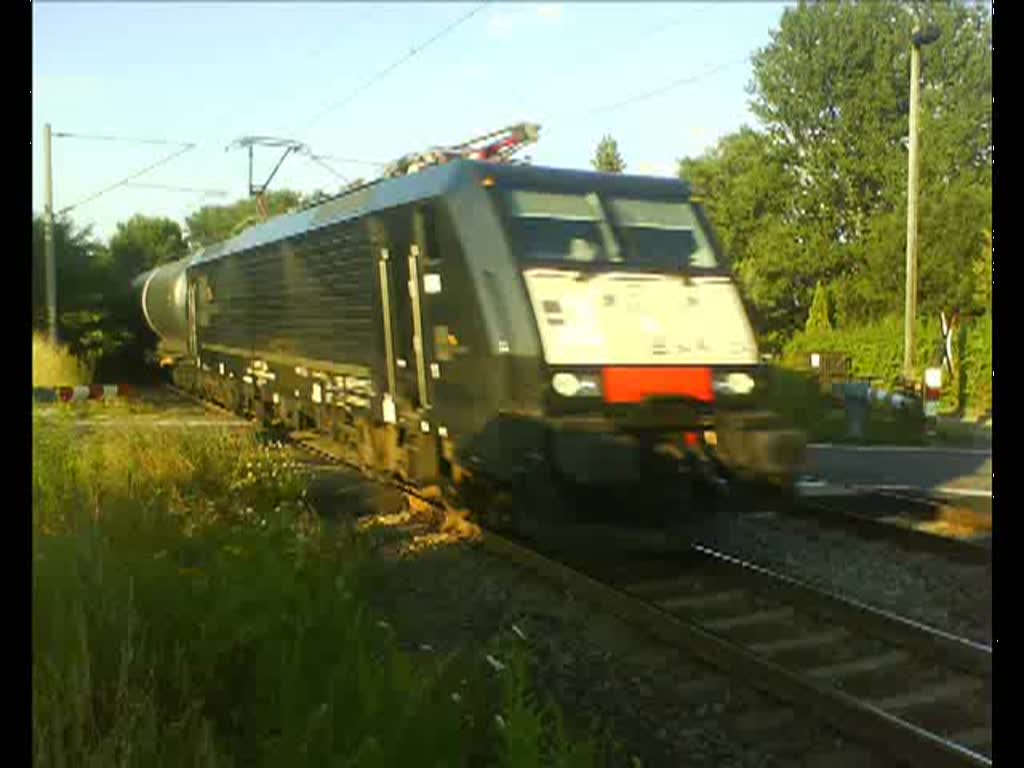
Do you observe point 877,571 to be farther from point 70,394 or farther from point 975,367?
point 70,394

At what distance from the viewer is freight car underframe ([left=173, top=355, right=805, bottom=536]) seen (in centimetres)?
641

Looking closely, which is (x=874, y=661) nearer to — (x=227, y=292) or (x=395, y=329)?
(x=395, y=329)

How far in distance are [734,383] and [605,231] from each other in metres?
1.53

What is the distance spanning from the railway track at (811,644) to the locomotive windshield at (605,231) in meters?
2.23

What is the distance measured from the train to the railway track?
73 centimetres

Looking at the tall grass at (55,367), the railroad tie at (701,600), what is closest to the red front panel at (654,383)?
the railroad tie at (701,600)

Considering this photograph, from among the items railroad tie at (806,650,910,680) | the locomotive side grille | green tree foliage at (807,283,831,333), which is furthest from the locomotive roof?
green tree foliage at (807,283,831,333)

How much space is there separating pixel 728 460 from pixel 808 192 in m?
28.9

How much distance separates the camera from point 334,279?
1007 cm

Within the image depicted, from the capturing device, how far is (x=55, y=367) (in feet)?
68.4

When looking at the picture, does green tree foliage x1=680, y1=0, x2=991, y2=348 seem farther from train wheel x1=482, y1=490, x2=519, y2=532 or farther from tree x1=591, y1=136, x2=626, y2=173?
train wheel x1=482, y1=490, x2=519, y2=532

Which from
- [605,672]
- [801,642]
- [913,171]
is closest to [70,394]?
[913,171]

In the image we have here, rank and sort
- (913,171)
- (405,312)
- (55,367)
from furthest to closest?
(55,367) < (913,171) < (405,312)
